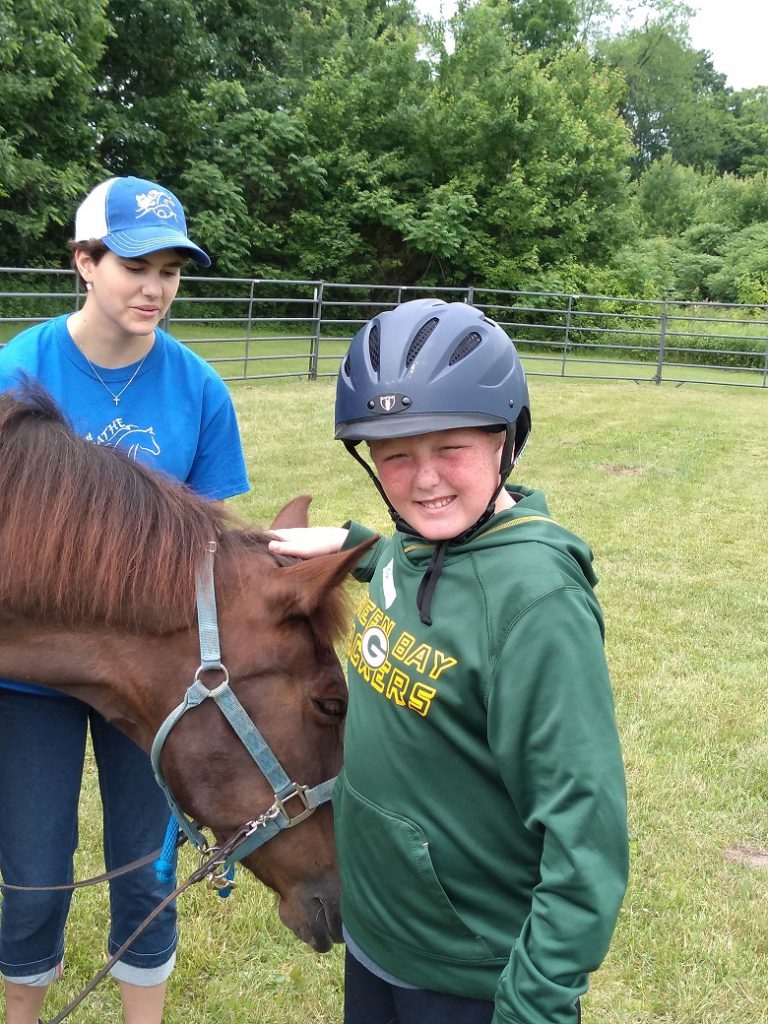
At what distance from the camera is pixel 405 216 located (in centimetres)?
2188

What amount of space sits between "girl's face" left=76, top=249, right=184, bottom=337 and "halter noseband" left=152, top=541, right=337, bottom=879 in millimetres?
562

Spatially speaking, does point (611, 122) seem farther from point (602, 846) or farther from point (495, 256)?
point (602, 846)

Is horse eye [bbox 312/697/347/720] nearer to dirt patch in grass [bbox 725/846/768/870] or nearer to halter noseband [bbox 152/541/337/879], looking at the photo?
halter noseband [bbox 152/541/337/879]

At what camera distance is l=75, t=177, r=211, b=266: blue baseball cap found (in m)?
1.75

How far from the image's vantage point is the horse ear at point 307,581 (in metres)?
1.45

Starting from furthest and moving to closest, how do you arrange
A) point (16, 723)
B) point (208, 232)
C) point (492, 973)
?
point (208, 232)
point (16, 723)
point (492, 973)

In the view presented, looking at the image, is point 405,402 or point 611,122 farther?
point 611,122

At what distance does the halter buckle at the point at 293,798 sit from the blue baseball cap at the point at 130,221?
1125mm

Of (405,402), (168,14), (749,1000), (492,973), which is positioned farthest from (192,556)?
(168,14)

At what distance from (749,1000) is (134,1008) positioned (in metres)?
1.70

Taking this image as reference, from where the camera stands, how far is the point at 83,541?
4.84 feet

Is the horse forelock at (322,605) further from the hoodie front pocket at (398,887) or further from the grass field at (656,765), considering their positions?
the grass field at (656,765)

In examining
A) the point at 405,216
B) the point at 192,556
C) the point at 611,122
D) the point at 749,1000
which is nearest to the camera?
the point at 192,556

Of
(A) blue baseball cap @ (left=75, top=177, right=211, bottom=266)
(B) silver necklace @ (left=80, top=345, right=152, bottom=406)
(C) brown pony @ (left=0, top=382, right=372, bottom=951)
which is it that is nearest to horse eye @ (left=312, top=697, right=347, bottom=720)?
(C) brown pony @ (left=0, top=382, right=372, bottom=951)
